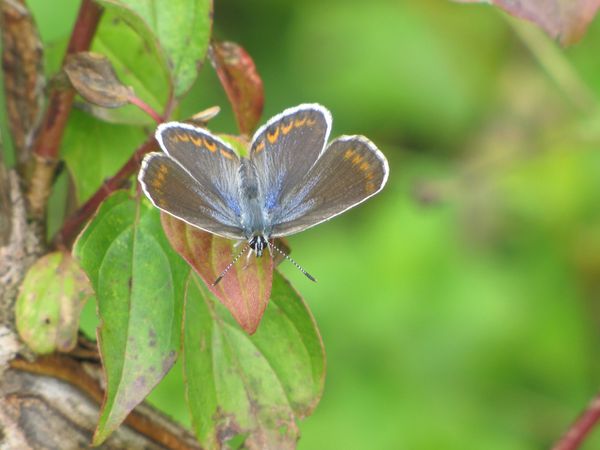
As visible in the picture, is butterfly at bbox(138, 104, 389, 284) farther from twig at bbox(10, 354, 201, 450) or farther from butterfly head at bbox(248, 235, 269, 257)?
twig at bbox(10, 354, 201, 450)

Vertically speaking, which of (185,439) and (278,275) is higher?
(278,275)

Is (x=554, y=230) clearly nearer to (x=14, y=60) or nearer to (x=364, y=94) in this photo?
(x=364, y=94)

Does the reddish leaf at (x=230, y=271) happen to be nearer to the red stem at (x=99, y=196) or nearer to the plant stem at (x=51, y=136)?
the red stem at (x=99, y=196)

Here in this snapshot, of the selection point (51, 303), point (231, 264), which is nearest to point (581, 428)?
point (231, 264)

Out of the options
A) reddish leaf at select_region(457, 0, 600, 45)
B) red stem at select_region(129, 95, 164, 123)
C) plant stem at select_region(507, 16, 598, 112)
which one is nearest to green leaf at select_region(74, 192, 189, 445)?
red stem at select_region(129, 95, 164, 123)

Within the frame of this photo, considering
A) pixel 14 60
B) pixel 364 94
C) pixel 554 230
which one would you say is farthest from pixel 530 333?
pixel 14 60

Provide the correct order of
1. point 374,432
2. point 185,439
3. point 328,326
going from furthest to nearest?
point 328,326 → point 374,432 → point 185,439

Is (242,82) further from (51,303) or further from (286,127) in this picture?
(51,303)
